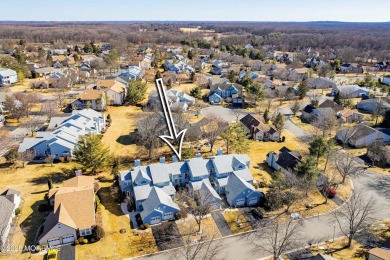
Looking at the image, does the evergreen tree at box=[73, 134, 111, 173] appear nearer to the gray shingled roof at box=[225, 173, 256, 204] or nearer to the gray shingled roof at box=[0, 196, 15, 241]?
the gray shingled roof at box=[0, 196, 15, 241]

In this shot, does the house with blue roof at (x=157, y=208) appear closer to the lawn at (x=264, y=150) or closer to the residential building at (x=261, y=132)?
the lawn at (x=264, y=150)

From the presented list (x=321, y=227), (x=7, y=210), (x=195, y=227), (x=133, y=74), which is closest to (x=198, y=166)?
(x=195, y=227)

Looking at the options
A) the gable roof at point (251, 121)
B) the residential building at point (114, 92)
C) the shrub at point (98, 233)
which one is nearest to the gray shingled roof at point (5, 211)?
the shrub at point (98, 233)

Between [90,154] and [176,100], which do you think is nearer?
[90,154]

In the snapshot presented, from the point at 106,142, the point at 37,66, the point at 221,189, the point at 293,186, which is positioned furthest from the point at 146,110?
the point at 37,66

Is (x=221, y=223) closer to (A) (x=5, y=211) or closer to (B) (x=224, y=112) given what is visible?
(A) (x=5, y=211)
